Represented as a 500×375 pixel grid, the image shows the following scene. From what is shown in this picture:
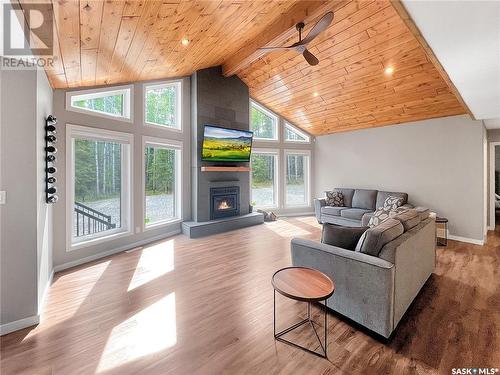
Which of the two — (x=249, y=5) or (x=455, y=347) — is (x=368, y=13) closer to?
(x=249, y=5)

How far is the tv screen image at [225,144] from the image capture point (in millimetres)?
5398

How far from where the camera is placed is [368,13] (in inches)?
Answer: 131

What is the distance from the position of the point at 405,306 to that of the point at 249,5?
4012 millimetres

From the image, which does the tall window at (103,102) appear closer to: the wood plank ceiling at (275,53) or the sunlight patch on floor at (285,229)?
the wood plank ceiling at (275,53)

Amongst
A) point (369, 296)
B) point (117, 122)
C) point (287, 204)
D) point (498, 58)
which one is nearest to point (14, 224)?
point (117, 122)

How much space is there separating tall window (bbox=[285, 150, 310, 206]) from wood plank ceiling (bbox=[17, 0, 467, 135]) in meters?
1.85

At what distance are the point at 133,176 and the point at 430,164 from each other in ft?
20.4

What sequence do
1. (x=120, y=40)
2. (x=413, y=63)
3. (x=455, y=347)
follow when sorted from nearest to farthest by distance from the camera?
(x=455, y=347), (x=120, y=40), (x=413, y=63)

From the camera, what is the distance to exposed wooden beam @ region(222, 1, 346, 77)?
324cm

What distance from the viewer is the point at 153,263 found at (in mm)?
3668

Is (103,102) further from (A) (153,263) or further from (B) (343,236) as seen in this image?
(B) (343,236)

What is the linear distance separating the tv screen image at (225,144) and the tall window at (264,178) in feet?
3.54

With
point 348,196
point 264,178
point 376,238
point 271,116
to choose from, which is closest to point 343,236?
point 376,238

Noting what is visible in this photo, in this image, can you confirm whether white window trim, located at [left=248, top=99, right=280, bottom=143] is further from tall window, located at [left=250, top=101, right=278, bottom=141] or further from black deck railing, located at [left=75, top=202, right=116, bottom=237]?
black deck railing, located at [left=75, top=202, right=116, bottom=237]
